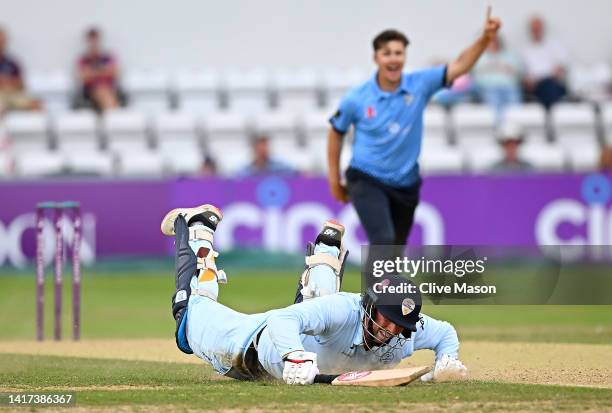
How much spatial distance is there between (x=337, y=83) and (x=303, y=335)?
11.9 meters

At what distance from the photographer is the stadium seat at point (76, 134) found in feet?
58.5

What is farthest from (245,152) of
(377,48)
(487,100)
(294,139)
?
(377,48)

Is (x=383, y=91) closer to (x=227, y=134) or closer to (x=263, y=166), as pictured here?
(x=263, y=166)

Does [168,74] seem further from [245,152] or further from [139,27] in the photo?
[245,152]

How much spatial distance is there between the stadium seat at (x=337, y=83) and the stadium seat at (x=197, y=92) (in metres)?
1.59

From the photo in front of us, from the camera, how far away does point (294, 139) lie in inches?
722

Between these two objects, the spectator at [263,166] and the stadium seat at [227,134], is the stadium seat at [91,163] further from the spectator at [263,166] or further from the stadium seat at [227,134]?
the spectator at [263,166]

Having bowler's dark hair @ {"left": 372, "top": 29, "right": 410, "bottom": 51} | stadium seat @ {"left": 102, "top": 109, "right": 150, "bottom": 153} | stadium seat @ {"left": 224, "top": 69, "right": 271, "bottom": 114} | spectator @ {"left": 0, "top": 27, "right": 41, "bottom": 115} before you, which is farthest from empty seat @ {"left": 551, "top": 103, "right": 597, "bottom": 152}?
bowler's dark hair @ {"left": 372, "top": 29, "right": 410, "bottom": 51}

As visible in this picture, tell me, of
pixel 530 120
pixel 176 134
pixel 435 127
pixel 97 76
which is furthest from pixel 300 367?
pixel 97 76

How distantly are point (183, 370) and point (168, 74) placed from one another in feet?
37.1

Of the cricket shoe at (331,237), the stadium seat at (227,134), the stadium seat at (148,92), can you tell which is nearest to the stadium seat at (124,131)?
the stadium seat at (227,134)

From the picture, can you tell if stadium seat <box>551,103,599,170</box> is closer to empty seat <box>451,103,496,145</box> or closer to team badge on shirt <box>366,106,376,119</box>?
empty seat <box>451,103,496,145</box>

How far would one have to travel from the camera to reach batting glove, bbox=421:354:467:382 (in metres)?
7.59

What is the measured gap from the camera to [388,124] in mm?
10156
